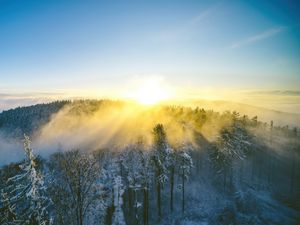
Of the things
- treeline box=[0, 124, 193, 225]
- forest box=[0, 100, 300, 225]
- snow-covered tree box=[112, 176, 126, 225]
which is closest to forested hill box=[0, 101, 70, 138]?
forest box=[0, 100, 300, 225]

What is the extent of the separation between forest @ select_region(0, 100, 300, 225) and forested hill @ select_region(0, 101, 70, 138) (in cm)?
133

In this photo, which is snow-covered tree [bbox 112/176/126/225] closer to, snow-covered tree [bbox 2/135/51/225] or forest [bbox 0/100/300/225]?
forest [bbox 0/100/300/225]

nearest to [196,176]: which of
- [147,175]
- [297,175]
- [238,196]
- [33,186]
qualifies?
[238,196]

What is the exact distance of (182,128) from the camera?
6744 cm

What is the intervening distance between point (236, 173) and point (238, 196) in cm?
1984

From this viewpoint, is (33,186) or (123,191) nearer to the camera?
(33,186)

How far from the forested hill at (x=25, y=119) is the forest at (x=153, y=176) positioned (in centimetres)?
133

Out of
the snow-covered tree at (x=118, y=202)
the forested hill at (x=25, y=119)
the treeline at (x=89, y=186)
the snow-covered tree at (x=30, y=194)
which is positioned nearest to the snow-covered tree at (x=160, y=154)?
the treeline at (x=89, y=186)

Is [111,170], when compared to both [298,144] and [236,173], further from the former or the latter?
[298,144]

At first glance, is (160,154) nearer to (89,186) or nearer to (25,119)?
(89,186)

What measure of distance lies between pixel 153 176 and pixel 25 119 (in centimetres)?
8947

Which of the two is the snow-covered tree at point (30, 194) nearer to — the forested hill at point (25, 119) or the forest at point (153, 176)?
the forest at point (153, 176)

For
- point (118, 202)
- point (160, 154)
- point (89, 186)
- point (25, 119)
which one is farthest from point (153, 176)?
point (25, 119)

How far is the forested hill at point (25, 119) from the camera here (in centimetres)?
10446
